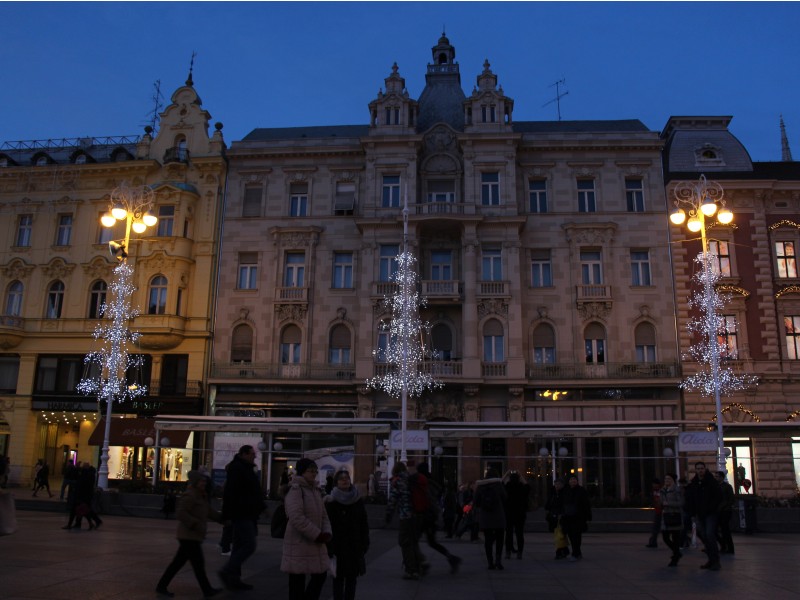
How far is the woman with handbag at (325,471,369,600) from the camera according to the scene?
753 cm

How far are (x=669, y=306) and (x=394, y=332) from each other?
1290 centimetres

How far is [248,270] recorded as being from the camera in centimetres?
3528

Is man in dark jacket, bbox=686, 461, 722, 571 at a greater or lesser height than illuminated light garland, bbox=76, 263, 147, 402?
lesser

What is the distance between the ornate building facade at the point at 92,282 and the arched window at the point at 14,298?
2.0 inches

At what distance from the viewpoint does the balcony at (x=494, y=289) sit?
32.5 m

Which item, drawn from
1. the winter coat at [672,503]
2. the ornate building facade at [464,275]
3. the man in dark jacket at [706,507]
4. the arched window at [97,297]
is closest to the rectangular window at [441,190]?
the ornate building facade at [464,275]

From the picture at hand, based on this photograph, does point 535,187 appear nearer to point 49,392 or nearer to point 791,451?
point 791,451

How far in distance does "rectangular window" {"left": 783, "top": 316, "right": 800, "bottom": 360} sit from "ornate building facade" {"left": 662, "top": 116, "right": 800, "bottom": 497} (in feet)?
0.15

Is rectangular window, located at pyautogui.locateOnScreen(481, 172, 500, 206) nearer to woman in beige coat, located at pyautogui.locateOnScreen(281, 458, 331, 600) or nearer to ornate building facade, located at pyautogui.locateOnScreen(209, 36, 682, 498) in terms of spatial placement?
ornate building facade, located at pyautogui.locateOnScreen(209, 36, 682, 498)

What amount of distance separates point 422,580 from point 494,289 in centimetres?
2292

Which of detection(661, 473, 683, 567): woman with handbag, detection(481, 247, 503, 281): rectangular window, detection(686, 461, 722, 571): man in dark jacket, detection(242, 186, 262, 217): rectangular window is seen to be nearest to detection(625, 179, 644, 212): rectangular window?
detection(481, 247, 503, 281): rectangular window

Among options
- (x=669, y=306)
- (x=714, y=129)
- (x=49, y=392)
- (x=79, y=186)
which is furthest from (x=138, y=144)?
(x=714, y=129)

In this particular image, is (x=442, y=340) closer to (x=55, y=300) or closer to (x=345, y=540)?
(x=55, y=300)

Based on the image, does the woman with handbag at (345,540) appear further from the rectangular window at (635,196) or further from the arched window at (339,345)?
the rectangular window at (635,196)
